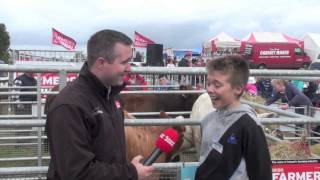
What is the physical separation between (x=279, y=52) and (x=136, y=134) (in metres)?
45.0

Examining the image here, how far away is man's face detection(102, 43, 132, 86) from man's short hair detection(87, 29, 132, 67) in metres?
0.02

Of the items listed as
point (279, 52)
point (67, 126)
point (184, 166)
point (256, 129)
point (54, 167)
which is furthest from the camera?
point (279, 52)

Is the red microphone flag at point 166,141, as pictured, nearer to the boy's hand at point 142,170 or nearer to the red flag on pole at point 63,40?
the boy's hand at point 142,170

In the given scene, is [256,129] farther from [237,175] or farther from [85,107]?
[85,107]

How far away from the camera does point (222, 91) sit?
2.89 metres

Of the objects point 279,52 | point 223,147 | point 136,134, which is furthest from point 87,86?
point 279,52

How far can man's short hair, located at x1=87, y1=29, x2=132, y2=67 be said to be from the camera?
247cm

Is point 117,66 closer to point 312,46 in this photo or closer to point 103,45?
point 103,45

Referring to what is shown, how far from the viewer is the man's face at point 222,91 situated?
9.47ft

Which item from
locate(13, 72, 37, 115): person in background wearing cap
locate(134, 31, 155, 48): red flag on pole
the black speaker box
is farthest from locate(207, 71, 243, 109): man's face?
locate(134, 31, 155, 48): red flag on pole

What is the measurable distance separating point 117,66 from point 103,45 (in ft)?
0.40

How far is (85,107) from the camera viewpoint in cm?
239

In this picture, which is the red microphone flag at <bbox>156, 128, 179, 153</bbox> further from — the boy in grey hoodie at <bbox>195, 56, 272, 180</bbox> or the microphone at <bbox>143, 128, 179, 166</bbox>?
the boy in grey hoodie at <bbox>195, 56, 272, 180</bbox>

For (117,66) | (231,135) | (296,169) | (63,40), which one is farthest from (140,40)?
(117,66)
